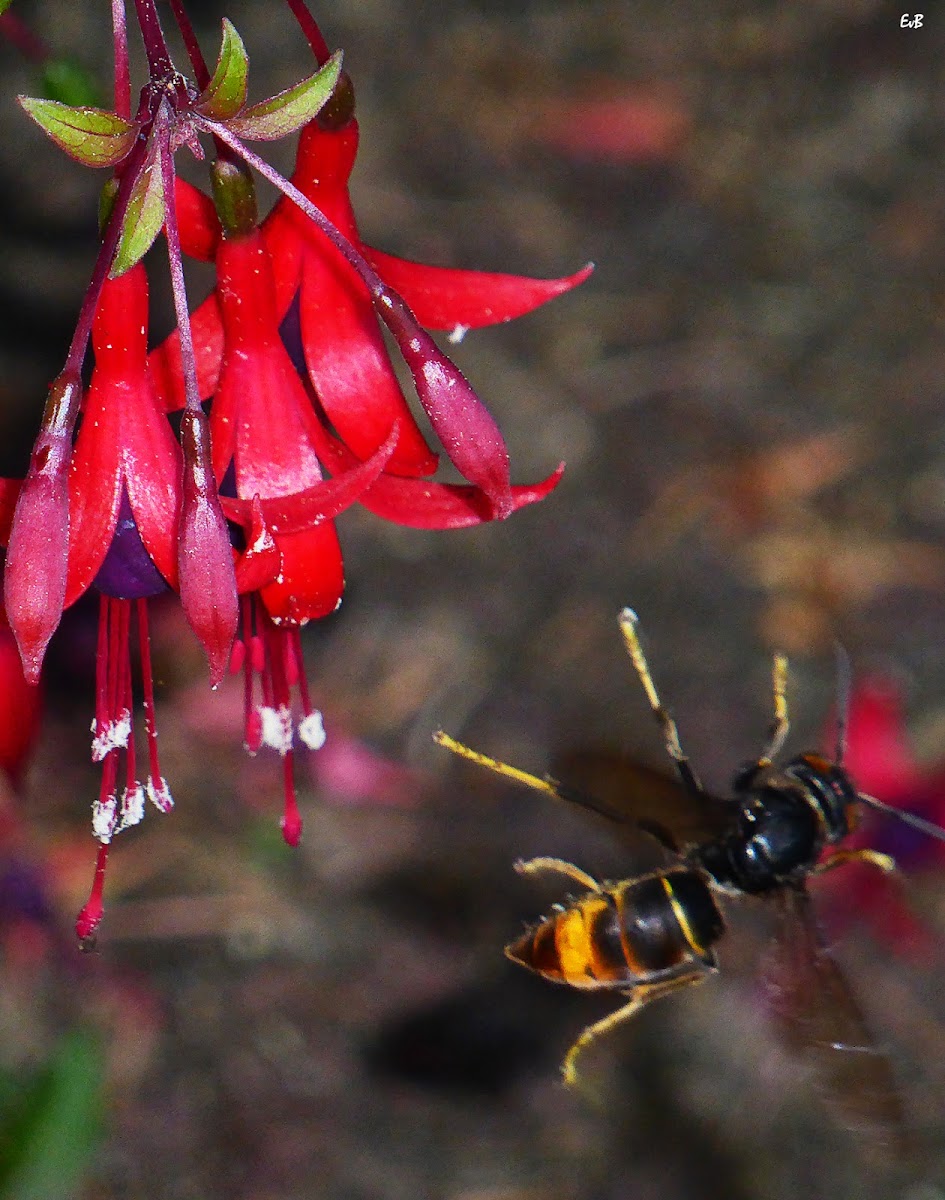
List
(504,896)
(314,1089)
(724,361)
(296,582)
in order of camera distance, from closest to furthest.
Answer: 1. (296,582)
2. (314,1089)
3. (504,896)
4. (724,361)

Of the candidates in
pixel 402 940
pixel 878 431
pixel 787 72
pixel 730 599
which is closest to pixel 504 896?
pixel 402 940

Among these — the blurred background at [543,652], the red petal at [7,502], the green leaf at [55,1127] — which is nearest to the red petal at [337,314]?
the red petal at [7,502]

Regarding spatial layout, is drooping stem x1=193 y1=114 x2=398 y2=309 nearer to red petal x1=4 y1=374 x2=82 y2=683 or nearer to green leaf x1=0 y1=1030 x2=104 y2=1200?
red petal x1=4 y1=374 x2=82 y2=683

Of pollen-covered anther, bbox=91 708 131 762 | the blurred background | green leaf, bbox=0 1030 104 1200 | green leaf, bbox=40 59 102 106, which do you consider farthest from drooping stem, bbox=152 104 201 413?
green leaf, bbox=0 1030 104 1200

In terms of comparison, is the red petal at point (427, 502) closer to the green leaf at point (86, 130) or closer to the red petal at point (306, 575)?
the red petal at point (306, 575)

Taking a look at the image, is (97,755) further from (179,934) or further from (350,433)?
(179,934)

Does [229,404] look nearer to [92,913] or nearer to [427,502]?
[427,502]
